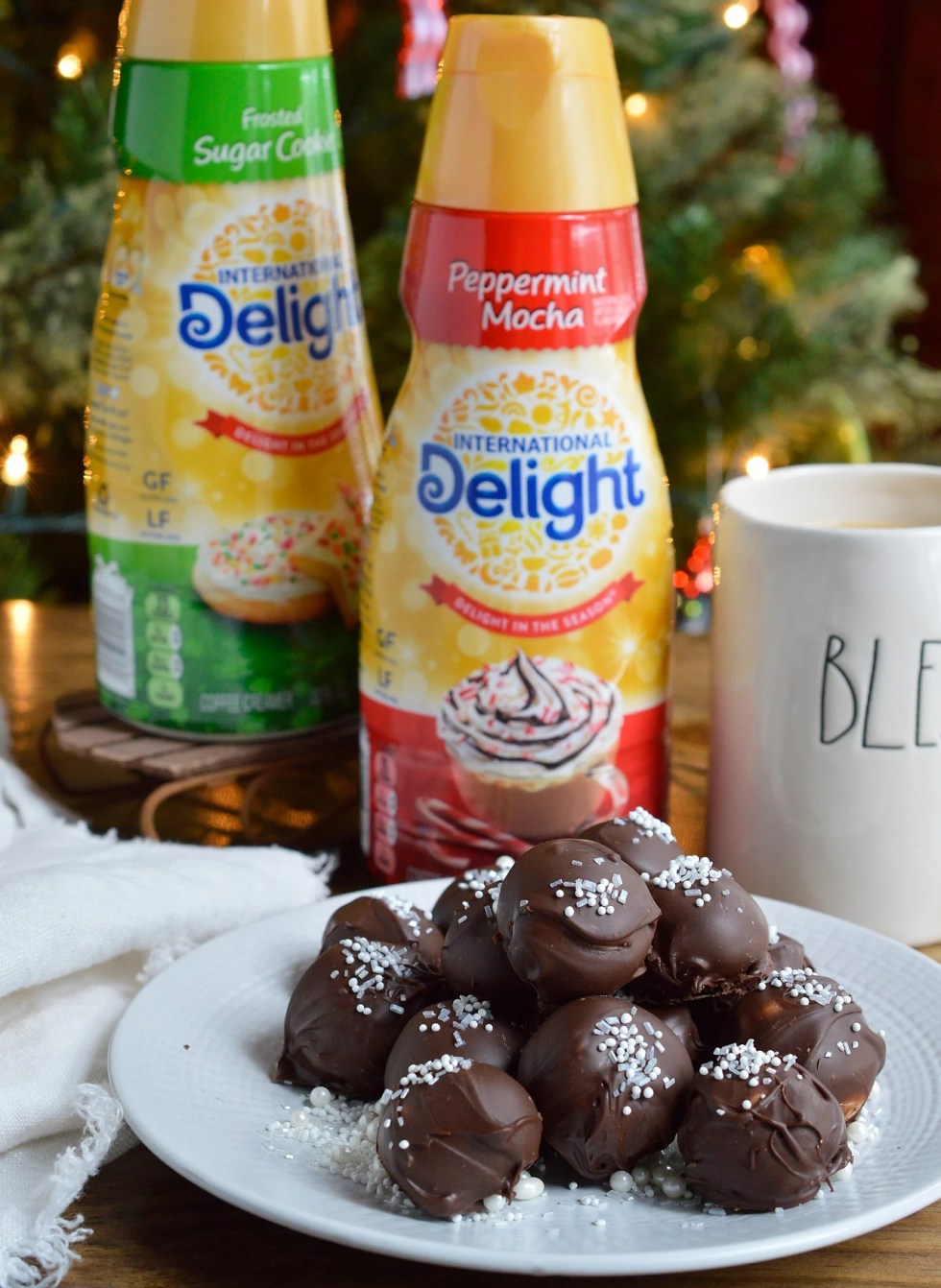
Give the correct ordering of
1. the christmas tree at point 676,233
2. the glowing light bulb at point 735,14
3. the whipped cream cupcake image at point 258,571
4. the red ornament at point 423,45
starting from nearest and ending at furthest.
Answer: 1. the whipped cream cupcake image at point 258,571
2. the red ornament at point 423,45
3. the christmas tree at point 676,233
4. the glowing light bulb at point 735,14

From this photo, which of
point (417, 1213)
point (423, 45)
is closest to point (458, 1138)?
point (417, 1213)

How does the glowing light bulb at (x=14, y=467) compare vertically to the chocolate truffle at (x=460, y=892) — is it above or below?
above

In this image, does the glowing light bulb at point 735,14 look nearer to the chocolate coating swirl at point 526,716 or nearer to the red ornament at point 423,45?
the red ornament at point 423,45

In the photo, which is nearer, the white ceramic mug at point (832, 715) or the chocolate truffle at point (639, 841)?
the chocolate truffle at point (639, 841)

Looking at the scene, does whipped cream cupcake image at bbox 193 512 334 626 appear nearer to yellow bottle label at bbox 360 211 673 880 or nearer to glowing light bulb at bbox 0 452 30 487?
yellow bottle label at bbox 360 211 673 880

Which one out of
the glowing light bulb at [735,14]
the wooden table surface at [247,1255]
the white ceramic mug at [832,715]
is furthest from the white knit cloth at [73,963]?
the glowing light bulb at [735,14]

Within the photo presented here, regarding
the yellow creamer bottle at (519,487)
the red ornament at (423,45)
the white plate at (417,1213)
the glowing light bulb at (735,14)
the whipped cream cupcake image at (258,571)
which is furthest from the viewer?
the glowing light bulb at (735,14)

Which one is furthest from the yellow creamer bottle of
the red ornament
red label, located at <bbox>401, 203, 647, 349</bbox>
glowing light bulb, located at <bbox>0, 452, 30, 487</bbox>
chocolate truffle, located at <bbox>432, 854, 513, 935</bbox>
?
glowing light bulb, located at <bbox>0, 452, 30, 487</bbox>
